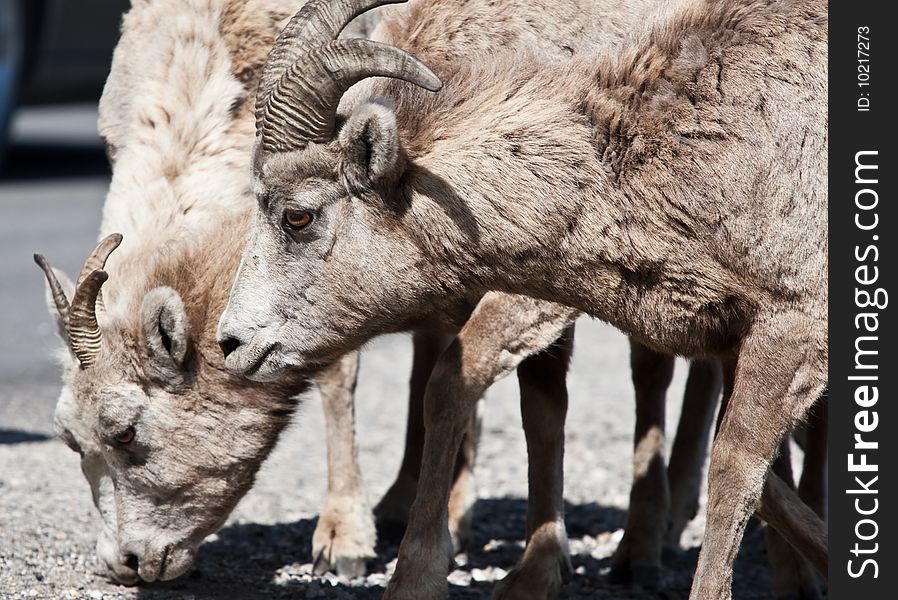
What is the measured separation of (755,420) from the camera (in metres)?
5.10

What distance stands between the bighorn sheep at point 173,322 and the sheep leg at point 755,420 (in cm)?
153

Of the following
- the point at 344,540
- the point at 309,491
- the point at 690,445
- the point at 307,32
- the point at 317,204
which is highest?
the point at 307,32

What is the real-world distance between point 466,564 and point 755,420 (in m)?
2.68

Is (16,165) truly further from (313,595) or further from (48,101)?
(313,595)

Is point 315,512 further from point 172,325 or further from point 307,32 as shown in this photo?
point 307,32

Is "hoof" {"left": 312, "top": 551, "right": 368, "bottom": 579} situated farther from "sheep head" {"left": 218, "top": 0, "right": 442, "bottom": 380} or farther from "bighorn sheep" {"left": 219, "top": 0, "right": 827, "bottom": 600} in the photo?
"bighorn sheep" {"left": 219, "top": 0, "right": 827, "bottom": 600}

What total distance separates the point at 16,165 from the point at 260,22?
17411 mm

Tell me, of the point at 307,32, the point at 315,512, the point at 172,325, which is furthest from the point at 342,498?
the point at 307,32

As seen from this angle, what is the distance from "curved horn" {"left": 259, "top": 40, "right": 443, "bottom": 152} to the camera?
489cm

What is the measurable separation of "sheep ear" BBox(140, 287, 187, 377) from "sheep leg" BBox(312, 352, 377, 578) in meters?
1.04

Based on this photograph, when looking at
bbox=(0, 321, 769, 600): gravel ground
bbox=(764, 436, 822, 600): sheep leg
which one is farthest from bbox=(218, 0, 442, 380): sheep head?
bbox=(764, 436, 822, 600): sheep leg

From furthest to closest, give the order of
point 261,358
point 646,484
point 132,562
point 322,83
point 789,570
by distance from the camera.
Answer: point 646,484 < point 789,570 < point 132,562 < point 261,358 < point 322,83

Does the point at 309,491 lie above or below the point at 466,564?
above

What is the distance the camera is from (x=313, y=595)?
6379 millimetres
